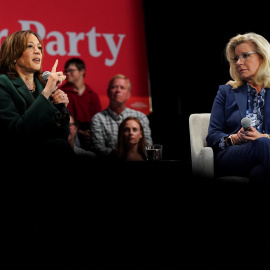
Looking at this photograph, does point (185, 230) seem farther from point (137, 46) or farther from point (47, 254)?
point (137, 46)

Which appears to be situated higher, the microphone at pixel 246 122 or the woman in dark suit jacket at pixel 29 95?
the woman in dark suit jacket at pixel 29 95

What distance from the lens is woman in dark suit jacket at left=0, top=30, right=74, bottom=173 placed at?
5.32ft

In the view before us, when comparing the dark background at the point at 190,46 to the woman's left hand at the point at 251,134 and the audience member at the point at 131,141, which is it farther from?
the woman's left hand at the point at 251,134

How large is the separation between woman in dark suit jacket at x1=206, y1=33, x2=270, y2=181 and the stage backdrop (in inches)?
Answer: 95.3

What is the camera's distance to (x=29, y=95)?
1840 millimetres

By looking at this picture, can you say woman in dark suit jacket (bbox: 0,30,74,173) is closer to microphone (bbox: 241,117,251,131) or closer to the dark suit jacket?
the dark suit jacket

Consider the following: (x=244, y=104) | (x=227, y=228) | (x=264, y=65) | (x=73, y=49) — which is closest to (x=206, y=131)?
(x=244, y=104)

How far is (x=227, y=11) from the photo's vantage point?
488 centimetres

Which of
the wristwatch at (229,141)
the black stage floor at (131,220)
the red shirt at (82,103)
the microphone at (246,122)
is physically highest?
the red shirt at (82,103)

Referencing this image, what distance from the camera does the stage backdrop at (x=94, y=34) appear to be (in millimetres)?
4633

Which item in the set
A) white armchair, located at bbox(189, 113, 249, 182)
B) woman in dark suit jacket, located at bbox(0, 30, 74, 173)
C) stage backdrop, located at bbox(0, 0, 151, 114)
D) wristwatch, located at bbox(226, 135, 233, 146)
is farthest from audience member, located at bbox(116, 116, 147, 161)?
woman in dark suit jacket, located at bbox(0, 30, 74, 173)

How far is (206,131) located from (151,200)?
70.2 inches

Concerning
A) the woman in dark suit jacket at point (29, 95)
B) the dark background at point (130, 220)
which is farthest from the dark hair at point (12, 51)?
the dark background at point (130, 220)

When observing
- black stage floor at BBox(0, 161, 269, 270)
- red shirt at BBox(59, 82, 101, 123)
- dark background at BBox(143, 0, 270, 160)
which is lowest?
black stage floor at BBox(0, 161, 269, 270)
